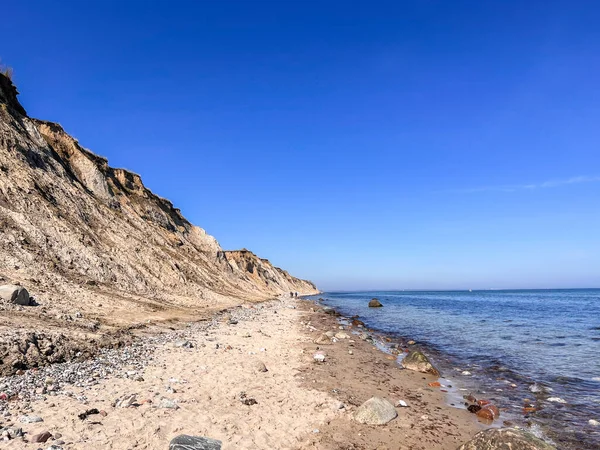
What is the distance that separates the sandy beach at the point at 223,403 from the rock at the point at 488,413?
0.42 meters

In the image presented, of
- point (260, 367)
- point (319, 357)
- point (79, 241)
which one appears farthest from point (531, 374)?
point (79, 241)

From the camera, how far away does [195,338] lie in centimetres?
1720

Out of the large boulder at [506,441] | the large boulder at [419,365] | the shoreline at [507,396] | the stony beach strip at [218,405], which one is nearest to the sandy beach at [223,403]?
the stony beach strip at [218,405]

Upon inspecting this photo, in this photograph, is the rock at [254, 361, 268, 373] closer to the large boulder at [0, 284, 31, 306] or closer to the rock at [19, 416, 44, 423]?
the rock at [19, 416, 44, 423]

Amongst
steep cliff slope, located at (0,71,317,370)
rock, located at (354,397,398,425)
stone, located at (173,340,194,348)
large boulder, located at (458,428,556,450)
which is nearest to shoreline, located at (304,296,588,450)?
large boulder, located at (458,428,556,450)

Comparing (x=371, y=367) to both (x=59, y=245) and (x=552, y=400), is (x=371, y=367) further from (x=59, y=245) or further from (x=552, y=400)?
(x=59, y=245)

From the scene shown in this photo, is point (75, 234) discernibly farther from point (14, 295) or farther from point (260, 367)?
point (260, 367)

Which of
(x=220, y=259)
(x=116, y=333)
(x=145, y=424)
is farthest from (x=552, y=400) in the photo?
(x=220, y=259)

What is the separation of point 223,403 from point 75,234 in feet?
77.4

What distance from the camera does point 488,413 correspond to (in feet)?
33.2

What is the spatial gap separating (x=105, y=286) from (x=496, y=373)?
954 inches

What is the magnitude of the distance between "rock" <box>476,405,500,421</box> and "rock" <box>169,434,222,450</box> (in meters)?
7.61

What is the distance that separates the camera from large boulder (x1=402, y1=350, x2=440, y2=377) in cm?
1491

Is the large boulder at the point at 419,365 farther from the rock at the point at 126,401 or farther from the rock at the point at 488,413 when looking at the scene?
the rock at the point at 126,401
